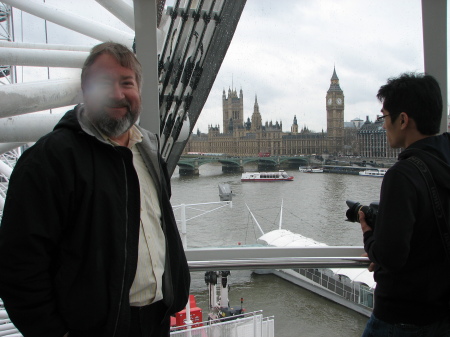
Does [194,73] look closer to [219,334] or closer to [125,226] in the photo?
[219,334]

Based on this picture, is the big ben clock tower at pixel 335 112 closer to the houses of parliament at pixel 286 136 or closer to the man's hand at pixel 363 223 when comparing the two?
the houses of parliament at pixel 286 136

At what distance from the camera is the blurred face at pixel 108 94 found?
79 cm

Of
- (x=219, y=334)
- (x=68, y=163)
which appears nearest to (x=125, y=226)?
(x=68, y=163)

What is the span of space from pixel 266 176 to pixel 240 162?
0.23 m

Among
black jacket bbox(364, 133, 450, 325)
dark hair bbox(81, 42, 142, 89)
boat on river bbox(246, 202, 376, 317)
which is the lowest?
boat on river bbox(246, 202, 376, 317)

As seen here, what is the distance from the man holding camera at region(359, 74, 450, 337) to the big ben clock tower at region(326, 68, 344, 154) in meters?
0.90

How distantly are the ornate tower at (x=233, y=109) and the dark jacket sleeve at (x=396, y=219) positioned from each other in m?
1.17

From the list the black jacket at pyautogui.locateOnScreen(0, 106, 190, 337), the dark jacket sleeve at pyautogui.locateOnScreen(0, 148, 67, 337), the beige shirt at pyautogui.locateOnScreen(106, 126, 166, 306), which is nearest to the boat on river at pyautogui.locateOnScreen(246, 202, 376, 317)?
the beige shirt at pyautogui.locateOnScreen(106, 126, 166, 306)


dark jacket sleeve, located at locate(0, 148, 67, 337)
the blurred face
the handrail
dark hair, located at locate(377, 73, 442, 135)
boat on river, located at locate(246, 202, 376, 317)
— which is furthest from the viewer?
boat on river, located at locate(246, 202, 376, 317)

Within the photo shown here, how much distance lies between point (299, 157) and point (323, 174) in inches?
7.0

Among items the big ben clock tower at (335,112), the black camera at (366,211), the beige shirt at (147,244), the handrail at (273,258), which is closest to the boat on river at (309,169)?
the big ben clock tower at (335,112)

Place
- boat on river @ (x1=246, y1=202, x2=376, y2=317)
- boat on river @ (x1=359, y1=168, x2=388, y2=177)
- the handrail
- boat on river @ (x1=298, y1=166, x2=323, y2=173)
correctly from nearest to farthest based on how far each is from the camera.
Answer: the handrail, boat on river @ (x1=246, y1=202, x2=376, y2=317), boat on river @ (x1=359, y1=168, x2=388, y2=177), boat on river @ (x1=298, y1=166, x2=323, y2=173)

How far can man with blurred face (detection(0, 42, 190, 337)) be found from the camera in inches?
26.9

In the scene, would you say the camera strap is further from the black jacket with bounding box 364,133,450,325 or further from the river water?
the river water
